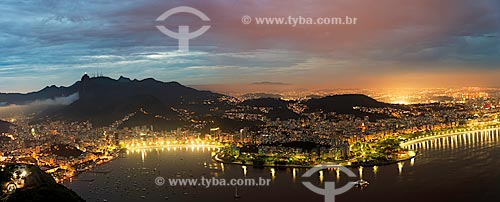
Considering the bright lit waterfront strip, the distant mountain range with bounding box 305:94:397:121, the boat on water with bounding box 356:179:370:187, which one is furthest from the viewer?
the distant mountain range with bounding box 305:94:397:121

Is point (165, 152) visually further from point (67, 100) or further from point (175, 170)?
point (67, 100)

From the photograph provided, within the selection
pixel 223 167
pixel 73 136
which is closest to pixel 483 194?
pixel 223 167

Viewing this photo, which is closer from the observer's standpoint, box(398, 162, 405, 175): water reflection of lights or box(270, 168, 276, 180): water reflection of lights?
box(270, 168, 276, 180): water reflection of lights

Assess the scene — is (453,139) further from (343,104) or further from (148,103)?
(148,103)

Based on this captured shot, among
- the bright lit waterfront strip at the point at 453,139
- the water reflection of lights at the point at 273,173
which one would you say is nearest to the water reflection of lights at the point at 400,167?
the water reflection of lights at the point at 273,173

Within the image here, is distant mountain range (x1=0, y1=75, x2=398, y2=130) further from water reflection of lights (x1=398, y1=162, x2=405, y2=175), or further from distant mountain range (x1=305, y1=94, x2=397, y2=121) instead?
water reflection of lights (x1=398, y1=162, x2=405, y2=175)

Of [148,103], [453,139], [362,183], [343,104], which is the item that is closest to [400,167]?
[362,183]

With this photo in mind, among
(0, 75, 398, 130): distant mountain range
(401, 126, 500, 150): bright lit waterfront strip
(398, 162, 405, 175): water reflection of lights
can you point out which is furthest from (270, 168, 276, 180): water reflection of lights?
(0, 75, 398, 130): distant mountain range

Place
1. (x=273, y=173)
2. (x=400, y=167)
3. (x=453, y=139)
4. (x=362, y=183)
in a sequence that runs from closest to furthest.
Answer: (x=362, y=183) → (x=273, y=173) → (x=400, y=167) → (x=453, y=139)
